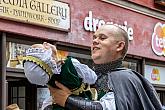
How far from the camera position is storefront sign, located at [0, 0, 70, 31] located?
7516mm

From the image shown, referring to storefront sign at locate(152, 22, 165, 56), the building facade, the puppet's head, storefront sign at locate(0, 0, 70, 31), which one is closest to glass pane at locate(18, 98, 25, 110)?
the building facade

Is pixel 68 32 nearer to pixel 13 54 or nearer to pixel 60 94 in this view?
pixel 13 54

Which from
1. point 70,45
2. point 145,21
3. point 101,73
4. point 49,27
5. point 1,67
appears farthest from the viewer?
point 145,21

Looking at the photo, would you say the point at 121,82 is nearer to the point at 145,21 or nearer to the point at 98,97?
the point at 98,97

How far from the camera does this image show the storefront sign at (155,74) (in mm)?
11539

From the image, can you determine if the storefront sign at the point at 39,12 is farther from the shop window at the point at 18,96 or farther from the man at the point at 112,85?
the man at the point at 112,85

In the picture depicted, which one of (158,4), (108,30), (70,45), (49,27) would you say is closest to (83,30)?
(70,45)

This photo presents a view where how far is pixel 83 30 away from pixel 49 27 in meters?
1.10

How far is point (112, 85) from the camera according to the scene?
312 centimetres

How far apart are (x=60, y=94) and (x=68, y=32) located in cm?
585

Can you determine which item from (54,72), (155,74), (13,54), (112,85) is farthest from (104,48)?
(155,74)

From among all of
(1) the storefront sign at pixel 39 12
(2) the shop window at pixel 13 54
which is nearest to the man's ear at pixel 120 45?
(1) the storefront sign at pixel 39 12

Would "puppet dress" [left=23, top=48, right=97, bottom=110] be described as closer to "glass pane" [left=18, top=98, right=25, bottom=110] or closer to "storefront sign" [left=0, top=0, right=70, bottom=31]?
"storefront sign" [left=0, top=0, right=70, bottom=31]

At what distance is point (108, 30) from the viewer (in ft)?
11.0
